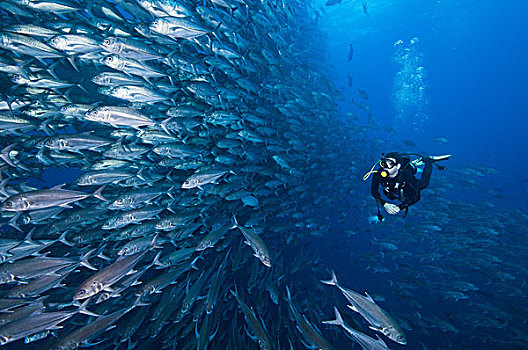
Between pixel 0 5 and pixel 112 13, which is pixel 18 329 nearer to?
pixel 0 5

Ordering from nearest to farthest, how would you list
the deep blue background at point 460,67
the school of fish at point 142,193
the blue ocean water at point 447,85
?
1. the school of fish at point 142,193
2. the blue ocean water at point 447,85
3. the deep blue background at point 460,67

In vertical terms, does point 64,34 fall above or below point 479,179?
above

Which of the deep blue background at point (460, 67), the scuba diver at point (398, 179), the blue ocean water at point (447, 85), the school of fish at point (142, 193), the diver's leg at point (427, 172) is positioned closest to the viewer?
the scuba diver at point (398, 179)

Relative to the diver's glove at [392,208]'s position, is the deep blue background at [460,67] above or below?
above

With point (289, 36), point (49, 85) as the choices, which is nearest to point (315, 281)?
point (49, 85)

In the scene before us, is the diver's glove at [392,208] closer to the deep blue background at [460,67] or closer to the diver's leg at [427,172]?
the diver's leg at [427,172]

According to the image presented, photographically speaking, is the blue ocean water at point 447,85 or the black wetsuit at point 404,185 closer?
the black wetsuit at point 404,185

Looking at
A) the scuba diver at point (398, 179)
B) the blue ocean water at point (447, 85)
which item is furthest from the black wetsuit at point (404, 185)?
the blue ocean water at point (447, 85)

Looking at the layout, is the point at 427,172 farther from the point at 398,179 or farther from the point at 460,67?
the point at 460,67

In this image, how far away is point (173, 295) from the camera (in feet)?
14.8

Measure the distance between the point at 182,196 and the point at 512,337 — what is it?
364 inches

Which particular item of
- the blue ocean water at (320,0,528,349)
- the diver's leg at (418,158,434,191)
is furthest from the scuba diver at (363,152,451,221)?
the blue ocean water at (320,0,528,349)

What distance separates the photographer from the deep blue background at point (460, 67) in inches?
1328

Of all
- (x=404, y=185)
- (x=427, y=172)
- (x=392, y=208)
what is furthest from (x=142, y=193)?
(x=427, y=172)
